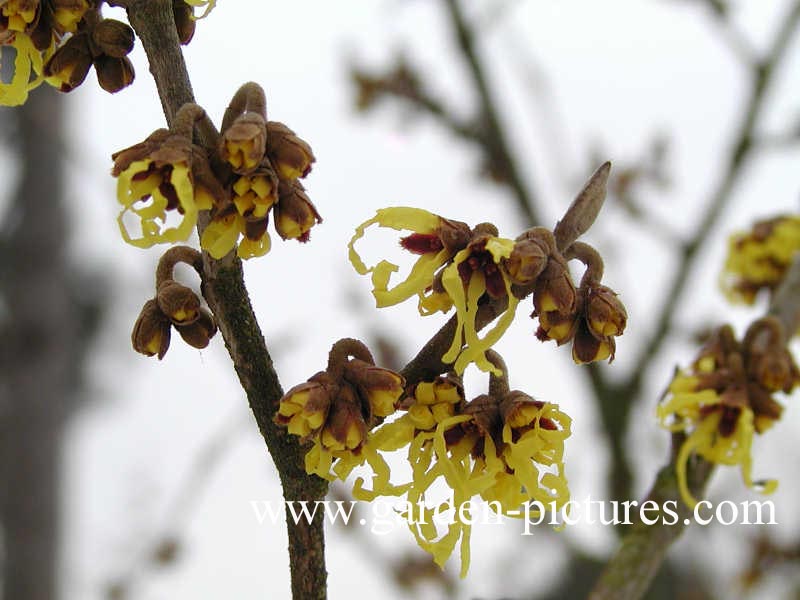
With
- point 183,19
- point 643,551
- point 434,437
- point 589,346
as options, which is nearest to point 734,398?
point 643,551

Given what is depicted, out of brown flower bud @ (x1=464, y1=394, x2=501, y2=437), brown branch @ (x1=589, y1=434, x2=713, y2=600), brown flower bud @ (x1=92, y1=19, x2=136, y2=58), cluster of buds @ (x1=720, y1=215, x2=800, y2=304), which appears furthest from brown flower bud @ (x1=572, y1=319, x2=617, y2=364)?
cluster of buds @ (x1=720, y1=215, x2=800, y2=304)

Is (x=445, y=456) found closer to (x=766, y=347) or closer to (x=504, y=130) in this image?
(x=766, y=347)

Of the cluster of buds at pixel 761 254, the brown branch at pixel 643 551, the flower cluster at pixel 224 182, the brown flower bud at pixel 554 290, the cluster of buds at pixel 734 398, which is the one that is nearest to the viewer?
the flower cluster at pixel 224 182

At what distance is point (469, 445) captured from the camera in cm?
92

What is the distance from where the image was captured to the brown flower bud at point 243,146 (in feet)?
2.42

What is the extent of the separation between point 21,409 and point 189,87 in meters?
4.35

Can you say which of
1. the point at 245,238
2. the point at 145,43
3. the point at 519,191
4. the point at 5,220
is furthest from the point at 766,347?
the point at 5,220

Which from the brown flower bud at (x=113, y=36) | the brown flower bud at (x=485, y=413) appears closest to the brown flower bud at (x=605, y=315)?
the brown flower bud at (x=485, y=413)

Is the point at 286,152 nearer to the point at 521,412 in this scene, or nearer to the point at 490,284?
the point at 490,284

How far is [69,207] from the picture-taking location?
498 centimetres

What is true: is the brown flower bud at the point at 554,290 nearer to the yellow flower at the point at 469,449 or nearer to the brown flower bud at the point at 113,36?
the yellow flower at the point at 469,449

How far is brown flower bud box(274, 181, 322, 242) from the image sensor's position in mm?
788

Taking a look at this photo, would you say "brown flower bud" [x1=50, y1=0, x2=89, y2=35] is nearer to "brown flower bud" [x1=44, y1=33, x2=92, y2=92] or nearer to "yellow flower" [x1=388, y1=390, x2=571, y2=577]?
"brown flower bud" [x1=44, y1=33, x2=92, y2=92]

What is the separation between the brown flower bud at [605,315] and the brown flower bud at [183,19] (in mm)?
488
